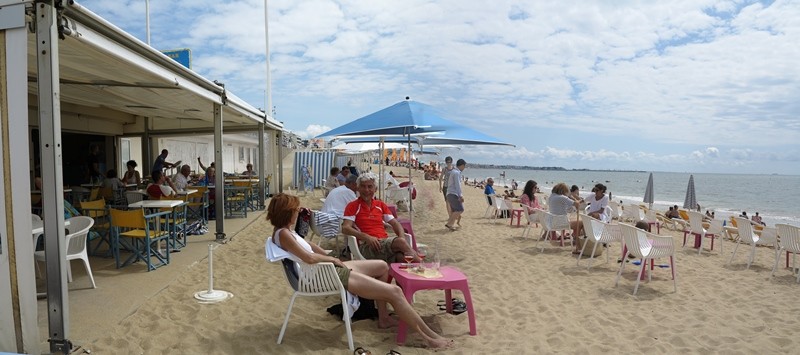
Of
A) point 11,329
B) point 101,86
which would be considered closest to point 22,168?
point 11,329

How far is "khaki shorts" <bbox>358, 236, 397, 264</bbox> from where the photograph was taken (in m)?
4.44

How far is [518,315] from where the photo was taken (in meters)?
4.12

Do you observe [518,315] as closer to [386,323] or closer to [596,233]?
A: [386,323]

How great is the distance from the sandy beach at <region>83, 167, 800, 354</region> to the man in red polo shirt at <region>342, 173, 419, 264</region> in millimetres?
517

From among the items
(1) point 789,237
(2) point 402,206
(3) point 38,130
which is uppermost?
(3) point 38,130

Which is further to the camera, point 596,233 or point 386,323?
point 596,233

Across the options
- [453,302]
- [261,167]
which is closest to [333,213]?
[453,302]

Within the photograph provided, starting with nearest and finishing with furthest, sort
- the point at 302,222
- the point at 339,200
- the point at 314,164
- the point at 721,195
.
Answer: the point at 302,222
the point at 339,200
the point at 314,164
the point at 721,195

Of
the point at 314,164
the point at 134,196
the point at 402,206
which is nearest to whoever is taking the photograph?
the point at 134,196

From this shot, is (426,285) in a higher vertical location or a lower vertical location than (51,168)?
lower

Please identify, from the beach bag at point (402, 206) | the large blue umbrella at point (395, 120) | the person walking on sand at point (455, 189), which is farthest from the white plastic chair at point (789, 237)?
the beach bag at point (402, 206)

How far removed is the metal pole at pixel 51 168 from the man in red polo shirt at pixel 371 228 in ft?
7.36

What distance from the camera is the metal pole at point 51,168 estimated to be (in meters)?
2.71

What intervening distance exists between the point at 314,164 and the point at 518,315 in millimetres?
13799
